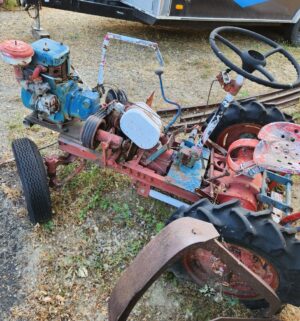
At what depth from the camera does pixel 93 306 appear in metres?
2.69

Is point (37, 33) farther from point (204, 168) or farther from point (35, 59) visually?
point (204, 168)

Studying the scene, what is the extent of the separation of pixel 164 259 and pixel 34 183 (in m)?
1.68

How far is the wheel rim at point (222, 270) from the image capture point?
261cm

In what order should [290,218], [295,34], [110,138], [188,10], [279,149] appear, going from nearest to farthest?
1. [290,218]
2. [279,149]
3. [110,138]
4. [188,10]
5. [295,34]

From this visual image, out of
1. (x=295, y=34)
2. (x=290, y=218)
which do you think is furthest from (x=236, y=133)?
(x=295, y=34)

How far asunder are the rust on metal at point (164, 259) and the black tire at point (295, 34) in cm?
709

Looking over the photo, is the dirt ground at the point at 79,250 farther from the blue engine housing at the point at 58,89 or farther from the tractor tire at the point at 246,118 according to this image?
the tractor tire at the point at 246,118

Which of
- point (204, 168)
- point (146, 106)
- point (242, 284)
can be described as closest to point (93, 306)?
point (242, 284)

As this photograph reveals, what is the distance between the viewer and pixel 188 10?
6094mm

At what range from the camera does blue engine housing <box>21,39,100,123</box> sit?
302 centimetres

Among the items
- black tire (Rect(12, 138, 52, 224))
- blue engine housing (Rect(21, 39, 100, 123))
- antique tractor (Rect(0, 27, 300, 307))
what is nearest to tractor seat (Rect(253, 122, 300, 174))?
antique tractor (Rect(0, 27, 300, 307))

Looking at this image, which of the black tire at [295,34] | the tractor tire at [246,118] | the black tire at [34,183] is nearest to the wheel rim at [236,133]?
the tractor tire at [246,118]

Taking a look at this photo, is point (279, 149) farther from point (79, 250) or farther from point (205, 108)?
point (205, 108)

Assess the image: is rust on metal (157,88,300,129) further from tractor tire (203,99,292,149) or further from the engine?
the engine
